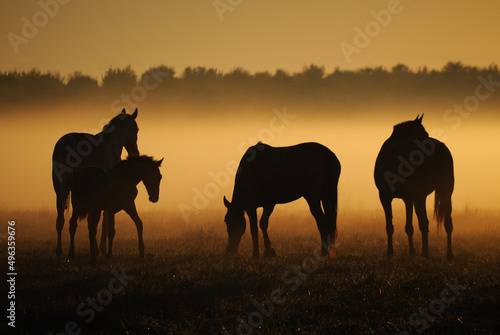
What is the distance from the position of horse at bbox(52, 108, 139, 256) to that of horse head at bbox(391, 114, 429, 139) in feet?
21.9

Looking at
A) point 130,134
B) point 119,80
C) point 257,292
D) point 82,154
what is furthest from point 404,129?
point 119,80

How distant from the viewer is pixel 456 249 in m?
15.0

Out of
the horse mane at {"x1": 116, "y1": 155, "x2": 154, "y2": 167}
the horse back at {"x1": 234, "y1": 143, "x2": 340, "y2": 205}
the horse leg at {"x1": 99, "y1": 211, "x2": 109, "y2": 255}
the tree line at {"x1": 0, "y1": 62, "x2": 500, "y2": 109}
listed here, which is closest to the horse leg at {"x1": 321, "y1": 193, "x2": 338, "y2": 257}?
the horse back at {"x1": 234, "y1": 143, "x2": 340, "y2": 205}

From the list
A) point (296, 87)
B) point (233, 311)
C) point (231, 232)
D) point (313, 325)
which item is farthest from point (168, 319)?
point (296, 87)

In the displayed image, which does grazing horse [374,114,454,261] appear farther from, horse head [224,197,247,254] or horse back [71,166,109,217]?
horse back [71,166,109,217]

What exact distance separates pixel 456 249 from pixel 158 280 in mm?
8296

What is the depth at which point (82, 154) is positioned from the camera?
Answer: 1482 cm

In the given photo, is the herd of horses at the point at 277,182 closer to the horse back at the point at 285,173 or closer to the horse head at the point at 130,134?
the horse back at the point at 285,173

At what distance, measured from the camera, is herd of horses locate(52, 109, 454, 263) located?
1316 centimetres

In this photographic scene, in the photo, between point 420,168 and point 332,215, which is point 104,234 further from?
point 420,168

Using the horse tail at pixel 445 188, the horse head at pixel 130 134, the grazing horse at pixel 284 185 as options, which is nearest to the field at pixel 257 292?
the grazing horse at pixel 284 185

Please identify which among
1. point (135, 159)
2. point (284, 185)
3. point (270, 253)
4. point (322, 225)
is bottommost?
point (270, 253)

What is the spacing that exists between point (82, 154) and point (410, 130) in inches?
329

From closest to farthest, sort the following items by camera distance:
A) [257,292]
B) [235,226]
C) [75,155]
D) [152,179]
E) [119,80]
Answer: [257,292]
[152,179]
[75,155]
[235,226]
[119,80]
